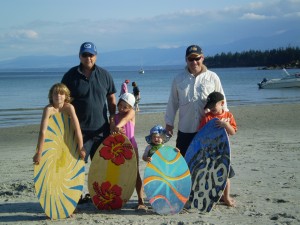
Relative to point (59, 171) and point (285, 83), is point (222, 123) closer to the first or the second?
point (59, 171)

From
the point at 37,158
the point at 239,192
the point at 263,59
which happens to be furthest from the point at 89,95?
the point at 263,59

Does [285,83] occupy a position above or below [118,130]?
below

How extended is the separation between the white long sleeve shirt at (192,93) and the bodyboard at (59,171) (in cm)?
134

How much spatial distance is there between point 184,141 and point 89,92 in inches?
51.7

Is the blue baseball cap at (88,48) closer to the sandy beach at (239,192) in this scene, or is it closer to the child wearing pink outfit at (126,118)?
the child wearing pink outfit at (126,118)

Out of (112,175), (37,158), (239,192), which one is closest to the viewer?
(37,158)

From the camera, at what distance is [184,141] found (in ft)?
18.9

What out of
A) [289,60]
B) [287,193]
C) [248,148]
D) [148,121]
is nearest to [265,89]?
[148,121]

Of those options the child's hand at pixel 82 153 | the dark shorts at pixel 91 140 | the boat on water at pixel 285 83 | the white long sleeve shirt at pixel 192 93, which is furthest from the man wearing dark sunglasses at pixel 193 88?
the boat on water at pixel 285 83

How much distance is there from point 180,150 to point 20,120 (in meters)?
14.6

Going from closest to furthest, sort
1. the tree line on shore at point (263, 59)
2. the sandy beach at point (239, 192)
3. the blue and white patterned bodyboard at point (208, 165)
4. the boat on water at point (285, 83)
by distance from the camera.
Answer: the sandy beach at point (239, 192) < the blue and white patterned bodyboard at point (208, 165) < the boat on water at point (285, 83) < the tree line on shore at point (263, 59)

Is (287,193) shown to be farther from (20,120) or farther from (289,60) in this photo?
(289,60)

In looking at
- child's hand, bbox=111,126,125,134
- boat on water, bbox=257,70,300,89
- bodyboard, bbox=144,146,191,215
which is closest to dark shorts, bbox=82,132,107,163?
child's hand, bbox=111,126,125,134

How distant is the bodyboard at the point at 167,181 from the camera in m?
5.50
